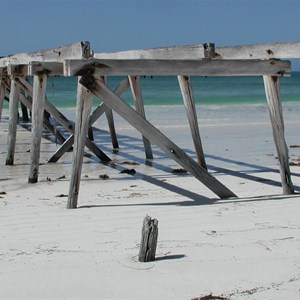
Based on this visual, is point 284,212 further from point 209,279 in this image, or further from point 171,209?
point 209,279

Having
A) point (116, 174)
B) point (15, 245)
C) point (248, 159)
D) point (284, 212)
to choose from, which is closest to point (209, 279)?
point (15, 245)

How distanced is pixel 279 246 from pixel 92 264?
1.45m

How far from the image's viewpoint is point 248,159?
38.0 feet

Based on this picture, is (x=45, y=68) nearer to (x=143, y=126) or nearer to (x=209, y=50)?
(x=143, y=126)

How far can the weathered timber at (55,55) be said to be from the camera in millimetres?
7359

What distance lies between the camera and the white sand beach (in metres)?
4.75

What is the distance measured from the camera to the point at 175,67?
7496 millimetres

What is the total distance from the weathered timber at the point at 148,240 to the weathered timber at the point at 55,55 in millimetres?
2657

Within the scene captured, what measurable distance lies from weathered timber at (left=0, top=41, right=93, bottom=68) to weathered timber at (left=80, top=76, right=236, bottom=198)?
31cm

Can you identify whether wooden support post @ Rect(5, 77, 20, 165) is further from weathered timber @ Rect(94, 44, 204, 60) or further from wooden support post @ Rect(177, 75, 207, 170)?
wooden support post @ Rect(177, 75, 207, 170)

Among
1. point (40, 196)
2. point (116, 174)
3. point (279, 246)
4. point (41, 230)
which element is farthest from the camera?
point (116, 174)

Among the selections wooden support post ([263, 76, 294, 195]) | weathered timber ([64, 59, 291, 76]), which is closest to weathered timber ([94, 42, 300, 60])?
weathered timber ([64, 59, 291, 76])

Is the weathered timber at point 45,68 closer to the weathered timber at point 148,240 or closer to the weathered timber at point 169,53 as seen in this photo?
→ the weathered timber at point 169,53

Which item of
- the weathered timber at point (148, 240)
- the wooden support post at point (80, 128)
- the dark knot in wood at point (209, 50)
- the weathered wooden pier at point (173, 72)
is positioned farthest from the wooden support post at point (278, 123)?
the weathered timber at point (148, 240)
